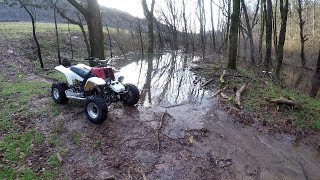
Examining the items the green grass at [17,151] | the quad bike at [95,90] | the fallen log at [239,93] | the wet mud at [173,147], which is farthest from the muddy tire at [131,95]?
the fallen log at [239,93]

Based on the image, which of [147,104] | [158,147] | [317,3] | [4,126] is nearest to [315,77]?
[147,104]

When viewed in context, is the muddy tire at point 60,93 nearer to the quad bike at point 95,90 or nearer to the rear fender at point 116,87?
the quad bike at point 95,90

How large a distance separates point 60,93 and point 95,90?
1.34m

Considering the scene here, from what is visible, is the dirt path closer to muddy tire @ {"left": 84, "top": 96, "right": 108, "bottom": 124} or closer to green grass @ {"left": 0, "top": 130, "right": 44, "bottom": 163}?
muddy tire @ {"left": 84, "top": 96, "right": 108, "bottom": 124}

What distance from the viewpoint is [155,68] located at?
16703 mm

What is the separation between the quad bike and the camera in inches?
299

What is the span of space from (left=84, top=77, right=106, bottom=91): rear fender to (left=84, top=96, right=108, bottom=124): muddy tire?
376 mm

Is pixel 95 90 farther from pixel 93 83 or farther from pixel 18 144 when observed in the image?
pixel 18 144

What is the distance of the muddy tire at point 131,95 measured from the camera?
8672 millimetres

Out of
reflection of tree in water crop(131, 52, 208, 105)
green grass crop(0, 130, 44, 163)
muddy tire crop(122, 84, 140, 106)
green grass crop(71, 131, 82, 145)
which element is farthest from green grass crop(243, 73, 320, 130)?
green grass crop(0, 130, 44, 163)

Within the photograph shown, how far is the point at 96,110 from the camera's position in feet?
25.3

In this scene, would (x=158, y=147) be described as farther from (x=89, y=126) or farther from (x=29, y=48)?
(x=29, y=48)

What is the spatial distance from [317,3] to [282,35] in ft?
101

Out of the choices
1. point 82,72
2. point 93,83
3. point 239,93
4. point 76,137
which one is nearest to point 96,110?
point 93,83
